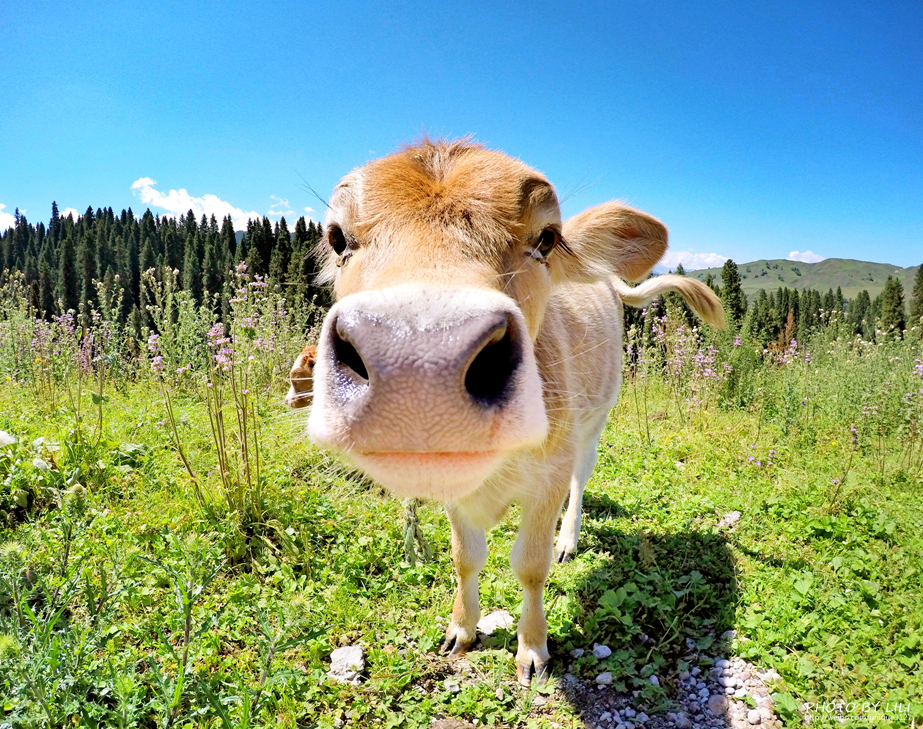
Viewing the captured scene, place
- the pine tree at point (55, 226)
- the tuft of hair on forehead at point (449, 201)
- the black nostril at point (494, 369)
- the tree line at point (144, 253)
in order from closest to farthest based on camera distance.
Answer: the black nostril at point (494, 369) < the tuft of hair on forehead at point (449, 201) < the tree line at point (144, 253) < the pine tree at point (55, 226)

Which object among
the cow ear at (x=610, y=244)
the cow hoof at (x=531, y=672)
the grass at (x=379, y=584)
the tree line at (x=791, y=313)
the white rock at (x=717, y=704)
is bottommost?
the white rock at (x=717, y=704)

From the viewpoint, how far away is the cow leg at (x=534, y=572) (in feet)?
9.37

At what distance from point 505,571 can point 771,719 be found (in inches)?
A: 69.8

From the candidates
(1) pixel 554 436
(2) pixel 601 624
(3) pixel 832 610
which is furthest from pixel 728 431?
(1) pixel 554 436

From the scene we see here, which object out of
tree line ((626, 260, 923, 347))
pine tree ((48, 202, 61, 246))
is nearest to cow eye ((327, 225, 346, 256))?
tree line ((626, 260, 923, 347))

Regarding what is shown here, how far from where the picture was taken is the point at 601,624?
3275 mm

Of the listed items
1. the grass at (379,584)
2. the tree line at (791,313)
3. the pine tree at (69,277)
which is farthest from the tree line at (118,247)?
the grass at (379,584)

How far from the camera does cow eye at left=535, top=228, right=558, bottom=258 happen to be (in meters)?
2.37

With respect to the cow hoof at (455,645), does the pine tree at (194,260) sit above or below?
above

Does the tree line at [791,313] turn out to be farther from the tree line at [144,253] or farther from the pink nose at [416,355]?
the pink nose at [416,355]

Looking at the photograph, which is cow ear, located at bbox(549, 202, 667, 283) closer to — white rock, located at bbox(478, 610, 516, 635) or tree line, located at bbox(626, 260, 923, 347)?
white rock, located at bbox(478, 610, 516, 635)

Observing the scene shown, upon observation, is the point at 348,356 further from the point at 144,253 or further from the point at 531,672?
the point at 144,253

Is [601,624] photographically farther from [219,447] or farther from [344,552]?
[219,447]

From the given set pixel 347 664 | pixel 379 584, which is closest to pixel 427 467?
pixel 347 664
